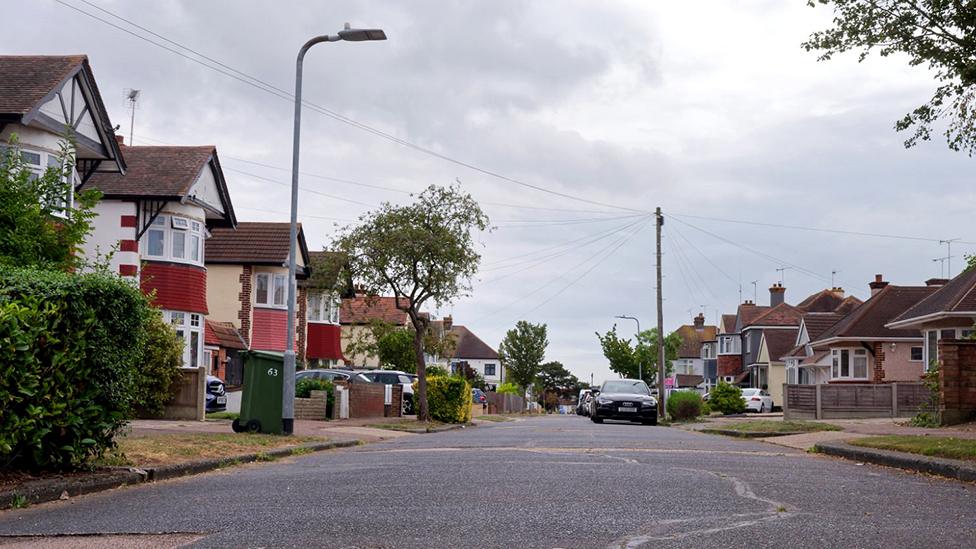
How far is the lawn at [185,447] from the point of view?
12938mm

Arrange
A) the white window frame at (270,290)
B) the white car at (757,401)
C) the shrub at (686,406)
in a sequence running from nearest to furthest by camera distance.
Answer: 1. the shrub at (686,406)
2. the white window frame at (270,290)
3. the white car at (757,401)

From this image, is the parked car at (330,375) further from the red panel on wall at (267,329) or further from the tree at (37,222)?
the tree at (37,222)

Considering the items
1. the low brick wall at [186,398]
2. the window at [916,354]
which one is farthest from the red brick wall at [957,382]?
the window at [916,354]

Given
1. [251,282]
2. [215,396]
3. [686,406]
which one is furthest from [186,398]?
[686,406]

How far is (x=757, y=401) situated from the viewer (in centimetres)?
5912

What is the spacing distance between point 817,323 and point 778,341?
1461cm

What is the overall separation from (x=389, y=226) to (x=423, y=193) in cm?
149

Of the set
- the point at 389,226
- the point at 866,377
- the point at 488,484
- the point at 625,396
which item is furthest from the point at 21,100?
the point at 866,377

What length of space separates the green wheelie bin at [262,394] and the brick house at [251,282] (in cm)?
2442

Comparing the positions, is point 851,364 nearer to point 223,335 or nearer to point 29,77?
point 223,335

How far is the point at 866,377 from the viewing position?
1864 inches

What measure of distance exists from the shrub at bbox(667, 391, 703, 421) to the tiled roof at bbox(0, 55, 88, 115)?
2521 centimetres

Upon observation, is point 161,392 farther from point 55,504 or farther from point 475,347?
point 475,347

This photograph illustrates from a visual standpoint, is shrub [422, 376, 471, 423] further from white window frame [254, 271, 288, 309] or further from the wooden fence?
white window frame [254, 271, 288, 309]
